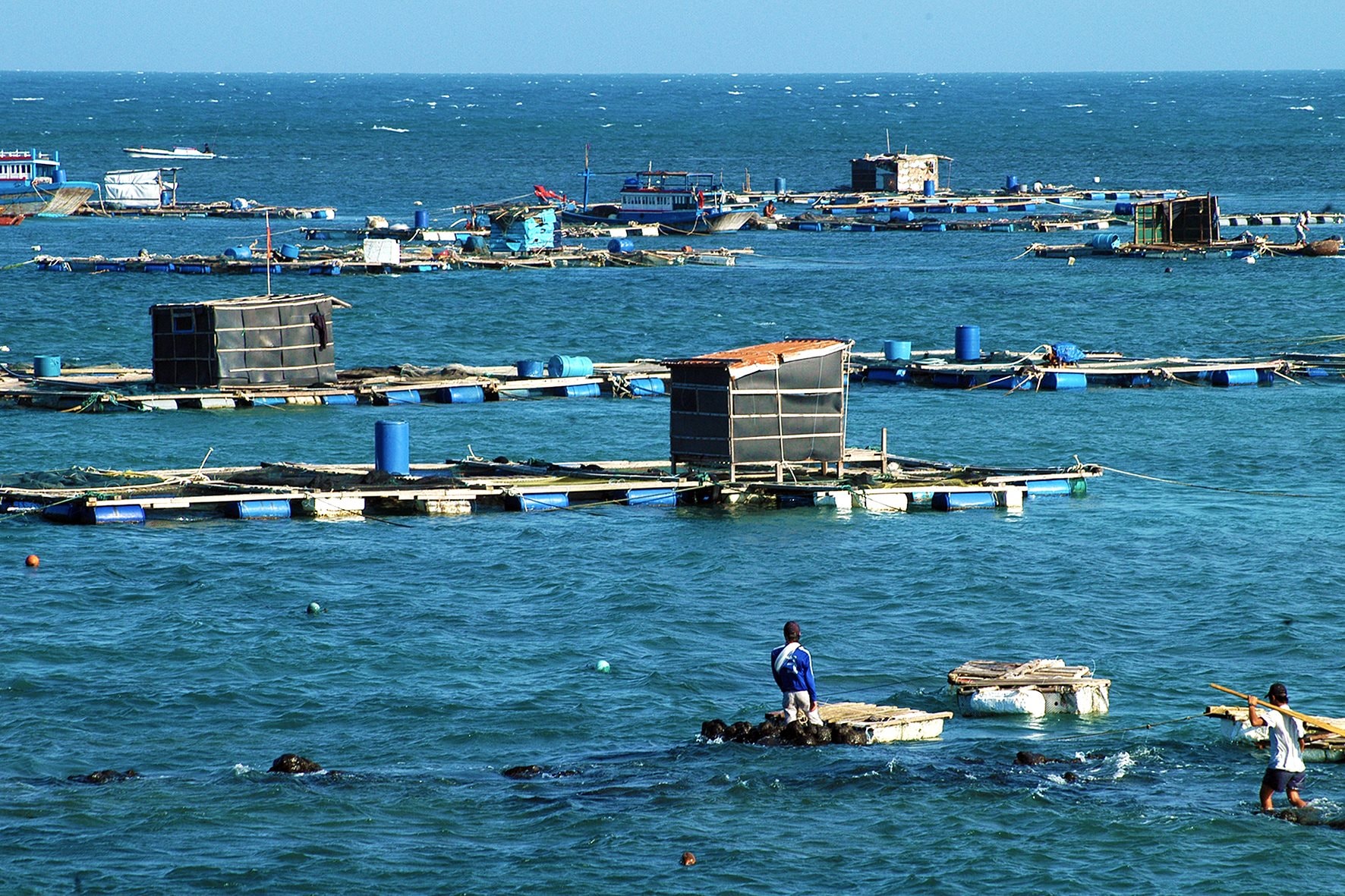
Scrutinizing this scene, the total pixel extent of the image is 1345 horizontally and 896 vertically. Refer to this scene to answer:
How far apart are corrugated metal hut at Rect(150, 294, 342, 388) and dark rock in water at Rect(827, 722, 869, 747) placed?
28359mm

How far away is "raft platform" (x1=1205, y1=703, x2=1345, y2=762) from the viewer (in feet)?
73.5

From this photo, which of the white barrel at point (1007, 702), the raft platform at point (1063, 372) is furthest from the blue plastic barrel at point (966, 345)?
the white barrel at point (1007, 702)

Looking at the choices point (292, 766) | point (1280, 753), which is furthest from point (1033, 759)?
point (292, 766)

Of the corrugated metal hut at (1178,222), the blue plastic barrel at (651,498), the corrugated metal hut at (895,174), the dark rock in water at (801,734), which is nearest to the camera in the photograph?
the dark rock in water at (801,734)

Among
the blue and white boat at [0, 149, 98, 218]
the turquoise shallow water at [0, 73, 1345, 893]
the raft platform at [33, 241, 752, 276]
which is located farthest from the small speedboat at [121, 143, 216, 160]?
the turquoise shallow water at [0, 73, 1345, 893]

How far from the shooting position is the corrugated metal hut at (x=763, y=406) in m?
35.2

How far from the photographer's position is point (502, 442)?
147ft

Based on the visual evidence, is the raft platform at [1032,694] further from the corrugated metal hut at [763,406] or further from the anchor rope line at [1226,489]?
the anchor rope line at [1226,489]

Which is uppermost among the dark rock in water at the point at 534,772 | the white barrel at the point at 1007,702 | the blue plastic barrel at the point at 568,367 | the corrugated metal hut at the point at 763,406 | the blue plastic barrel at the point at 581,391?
the corrugated metal hut at the point at 763,406

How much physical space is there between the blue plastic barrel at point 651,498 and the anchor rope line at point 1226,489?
939 centimetres

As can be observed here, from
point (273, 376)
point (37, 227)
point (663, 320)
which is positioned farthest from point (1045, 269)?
point (37, 227)

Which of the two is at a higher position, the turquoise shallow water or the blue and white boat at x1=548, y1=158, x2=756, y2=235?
the blue and white boat at x1=548, y1=158, x2=756, y2=235

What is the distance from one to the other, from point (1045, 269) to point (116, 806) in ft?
231

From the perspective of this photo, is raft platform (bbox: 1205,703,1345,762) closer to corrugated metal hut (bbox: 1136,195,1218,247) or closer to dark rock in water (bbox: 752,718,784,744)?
dark rock in water (bbox: 752,718,784,744)
